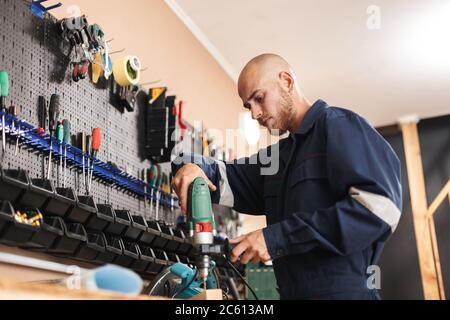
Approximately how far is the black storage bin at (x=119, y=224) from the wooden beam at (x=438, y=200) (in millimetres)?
4006

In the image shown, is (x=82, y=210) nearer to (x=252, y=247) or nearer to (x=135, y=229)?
(x=135, y=229)

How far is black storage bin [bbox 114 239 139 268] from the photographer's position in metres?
2.06

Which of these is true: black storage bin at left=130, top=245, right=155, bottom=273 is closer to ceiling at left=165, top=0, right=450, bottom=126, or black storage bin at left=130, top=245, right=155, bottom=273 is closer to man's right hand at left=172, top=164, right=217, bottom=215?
man's right hand at left=172, top=164, right=217, bottom=215

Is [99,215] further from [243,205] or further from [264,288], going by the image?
[264,288]

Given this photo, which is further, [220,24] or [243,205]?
[220,24]

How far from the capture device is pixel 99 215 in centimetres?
186

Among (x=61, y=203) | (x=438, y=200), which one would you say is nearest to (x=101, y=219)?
(x=61, y=203)

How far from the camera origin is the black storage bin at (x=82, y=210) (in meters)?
1.76

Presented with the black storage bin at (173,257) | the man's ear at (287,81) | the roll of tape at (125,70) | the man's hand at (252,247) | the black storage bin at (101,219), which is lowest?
the man's hand at (252,247)

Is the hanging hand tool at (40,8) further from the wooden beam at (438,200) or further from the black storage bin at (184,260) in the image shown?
the wooden beam at (438,200)

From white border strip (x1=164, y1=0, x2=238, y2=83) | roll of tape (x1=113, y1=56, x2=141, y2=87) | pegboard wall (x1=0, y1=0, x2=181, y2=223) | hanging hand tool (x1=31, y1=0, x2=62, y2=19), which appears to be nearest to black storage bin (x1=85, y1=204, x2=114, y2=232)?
pegboard wall (x1=0, y1=0, x2=181, y2=223)

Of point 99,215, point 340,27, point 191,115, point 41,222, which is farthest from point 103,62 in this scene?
point 340,27

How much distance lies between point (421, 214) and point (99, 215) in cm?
426

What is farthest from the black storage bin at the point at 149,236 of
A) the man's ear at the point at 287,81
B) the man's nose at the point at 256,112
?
the man's ear at the point at 287,81
